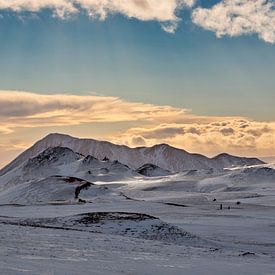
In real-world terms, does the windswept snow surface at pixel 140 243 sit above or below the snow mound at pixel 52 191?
below

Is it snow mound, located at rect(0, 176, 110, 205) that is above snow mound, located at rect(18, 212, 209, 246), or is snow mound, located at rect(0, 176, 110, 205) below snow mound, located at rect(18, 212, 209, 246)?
above

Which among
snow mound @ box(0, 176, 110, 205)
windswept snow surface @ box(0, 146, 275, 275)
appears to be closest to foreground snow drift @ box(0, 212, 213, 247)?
windswept snow surface @ box(0, 146, 275, 275)

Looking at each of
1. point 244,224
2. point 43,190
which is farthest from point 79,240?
point 43,190

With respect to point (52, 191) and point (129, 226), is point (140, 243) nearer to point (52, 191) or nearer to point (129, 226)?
point (129, 226)

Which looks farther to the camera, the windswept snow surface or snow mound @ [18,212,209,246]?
snow mound @ [18,212,209,246]

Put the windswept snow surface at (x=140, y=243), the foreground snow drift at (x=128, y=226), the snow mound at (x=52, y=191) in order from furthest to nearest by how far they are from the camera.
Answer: the snow mound at (x=52, y=191), the foreground snow drift at (x=128, y=226), the windswept snow surface at (x=140, y=243)

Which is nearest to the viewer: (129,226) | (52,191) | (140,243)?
(140,243)

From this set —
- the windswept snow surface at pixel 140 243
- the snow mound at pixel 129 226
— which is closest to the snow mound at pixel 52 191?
the windswept snow surface at pixel 140 243

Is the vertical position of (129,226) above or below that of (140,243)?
above

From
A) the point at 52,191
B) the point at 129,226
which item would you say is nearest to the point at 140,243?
the point at 129,226

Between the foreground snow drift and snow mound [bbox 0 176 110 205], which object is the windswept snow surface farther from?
snow mound [bbox 0 176 110 205]

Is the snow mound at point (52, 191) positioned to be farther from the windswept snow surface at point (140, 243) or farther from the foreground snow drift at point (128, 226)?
the foreground snow drift at point (128, 226)

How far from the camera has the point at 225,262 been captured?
904 inches

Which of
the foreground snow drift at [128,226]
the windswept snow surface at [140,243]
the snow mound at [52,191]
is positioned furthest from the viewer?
the snow mound at [52,191]
